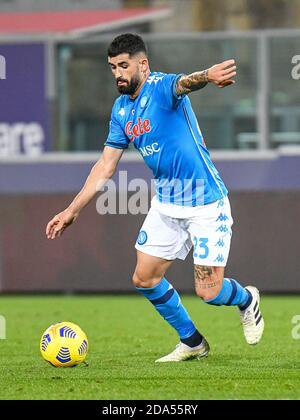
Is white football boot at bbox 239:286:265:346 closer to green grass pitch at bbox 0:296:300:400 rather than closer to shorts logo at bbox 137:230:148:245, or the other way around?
green grass pitch at bbox 0:296:300:400

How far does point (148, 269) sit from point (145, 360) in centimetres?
78

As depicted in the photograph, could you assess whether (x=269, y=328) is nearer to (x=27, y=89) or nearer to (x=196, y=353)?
(x=196, y=353)

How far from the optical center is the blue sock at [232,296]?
9430 millimetres

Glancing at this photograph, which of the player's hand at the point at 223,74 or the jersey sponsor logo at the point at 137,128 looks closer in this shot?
the player's hand at the point at 223,74

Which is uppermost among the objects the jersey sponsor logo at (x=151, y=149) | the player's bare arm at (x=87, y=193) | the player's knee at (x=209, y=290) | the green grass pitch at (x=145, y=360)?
the jersey sponsor logo at (x=151, y=149)

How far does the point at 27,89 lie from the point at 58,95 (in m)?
0.48

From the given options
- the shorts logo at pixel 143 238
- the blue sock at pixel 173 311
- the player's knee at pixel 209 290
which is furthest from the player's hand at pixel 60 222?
the player's knee at pixel 209 290

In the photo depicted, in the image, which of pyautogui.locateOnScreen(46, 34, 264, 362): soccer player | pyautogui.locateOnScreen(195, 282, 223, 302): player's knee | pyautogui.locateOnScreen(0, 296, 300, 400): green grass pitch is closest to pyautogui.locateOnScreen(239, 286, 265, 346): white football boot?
pyautogui.locateOnScreen(46, 34, 264, 362): soccer player

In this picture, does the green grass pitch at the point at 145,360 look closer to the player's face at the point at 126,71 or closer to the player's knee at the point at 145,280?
the player's knee at the point at 145,280

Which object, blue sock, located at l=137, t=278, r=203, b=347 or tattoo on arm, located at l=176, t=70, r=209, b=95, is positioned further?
blue sock, located at l=137, t=278, r=203, b=347

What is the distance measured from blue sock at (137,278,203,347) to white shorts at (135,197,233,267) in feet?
1.03

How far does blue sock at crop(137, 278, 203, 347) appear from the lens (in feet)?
31.6

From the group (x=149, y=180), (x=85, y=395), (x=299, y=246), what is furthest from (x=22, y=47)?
(x=85, y=395)

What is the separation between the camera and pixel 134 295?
18.2m
